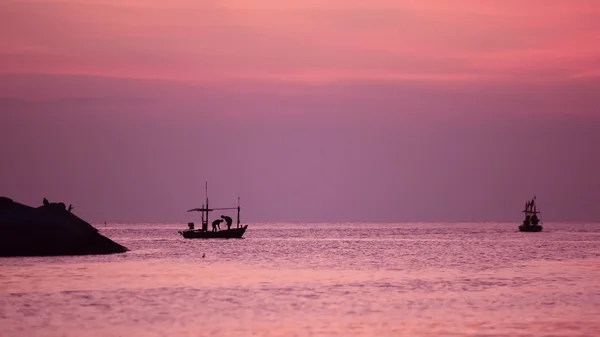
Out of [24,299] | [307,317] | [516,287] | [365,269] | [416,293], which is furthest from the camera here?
[365,269]

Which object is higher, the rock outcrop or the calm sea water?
the rock outcrop

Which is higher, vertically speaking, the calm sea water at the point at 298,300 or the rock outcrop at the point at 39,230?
the rock outcrop at the point at 39,230

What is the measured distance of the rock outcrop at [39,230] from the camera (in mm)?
112625

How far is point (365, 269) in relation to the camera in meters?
94.2

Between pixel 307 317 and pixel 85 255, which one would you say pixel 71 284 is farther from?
pixel 85 255

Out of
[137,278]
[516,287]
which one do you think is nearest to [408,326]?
[516,287]

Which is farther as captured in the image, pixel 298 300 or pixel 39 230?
pixel 39 230

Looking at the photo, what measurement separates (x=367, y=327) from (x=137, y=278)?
38.7m

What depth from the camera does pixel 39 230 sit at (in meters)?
114

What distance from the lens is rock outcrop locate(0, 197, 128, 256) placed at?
113 m

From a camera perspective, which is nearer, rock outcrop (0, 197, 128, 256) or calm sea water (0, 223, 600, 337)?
calm sea water (0, 223, 600, 337)

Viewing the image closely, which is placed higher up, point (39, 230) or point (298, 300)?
point (39, 230)

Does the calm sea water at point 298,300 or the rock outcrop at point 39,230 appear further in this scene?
the rock outcrop at point 39,230

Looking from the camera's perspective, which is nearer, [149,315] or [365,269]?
[149,315]
